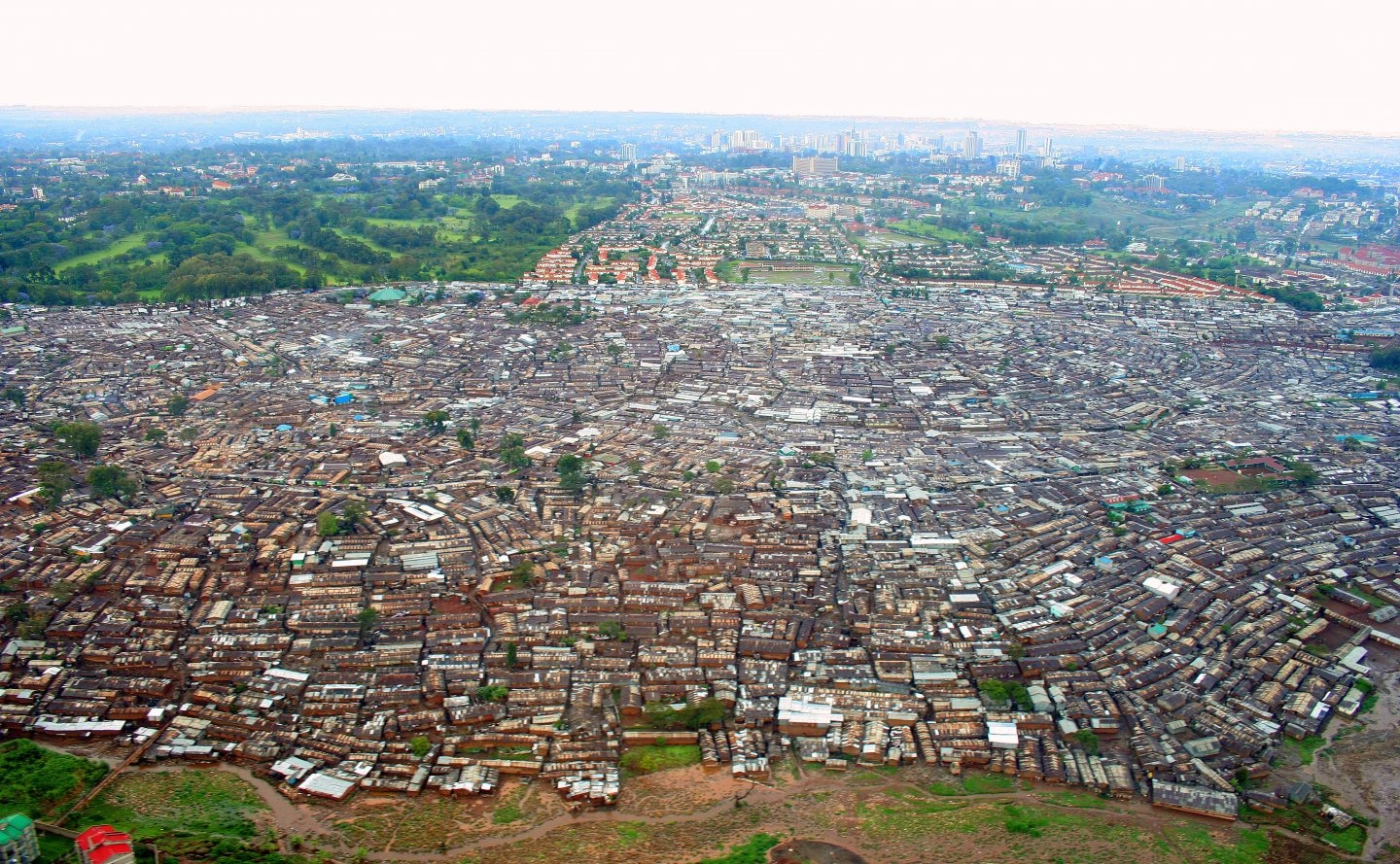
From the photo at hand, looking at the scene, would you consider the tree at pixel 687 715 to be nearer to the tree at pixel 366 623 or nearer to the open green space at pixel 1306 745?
the tree at pixel 366 623

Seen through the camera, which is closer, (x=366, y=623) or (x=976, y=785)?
(x=976, y=785)

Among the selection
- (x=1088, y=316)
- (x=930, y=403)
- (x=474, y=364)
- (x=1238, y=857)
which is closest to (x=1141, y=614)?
(x=1238, y=857)

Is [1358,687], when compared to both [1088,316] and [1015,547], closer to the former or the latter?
[1015,547]

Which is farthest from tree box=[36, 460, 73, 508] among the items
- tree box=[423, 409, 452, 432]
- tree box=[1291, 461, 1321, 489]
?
tree box=[1291, 461, 1321, 489]

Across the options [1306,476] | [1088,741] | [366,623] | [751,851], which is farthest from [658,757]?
[1306,476]

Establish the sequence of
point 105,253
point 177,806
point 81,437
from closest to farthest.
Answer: point 177,806 → point 81,437 → point 105,253

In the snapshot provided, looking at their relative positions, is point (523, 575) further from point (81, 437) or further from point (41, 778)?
point (81, 437)
